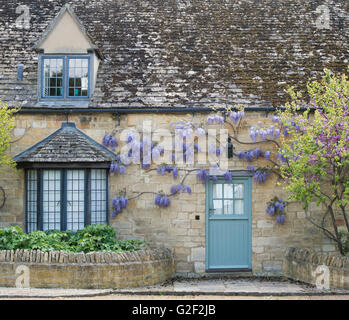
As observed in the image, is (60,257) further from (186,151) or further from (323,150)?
(323,150)

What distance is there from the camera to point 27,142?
12.3 m

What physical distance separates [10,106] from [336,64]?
8.63 m

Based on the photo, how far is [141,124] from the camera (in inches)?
487

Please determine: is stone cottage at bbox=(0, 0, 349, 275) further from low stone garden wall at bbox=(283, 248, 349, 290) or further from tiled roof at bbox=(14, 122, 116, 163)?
low stone garden wall at bbox=(283, 248, 349, 290)

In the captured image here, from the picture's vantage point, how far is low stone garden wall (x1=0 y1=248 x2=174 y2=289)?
32.2ft

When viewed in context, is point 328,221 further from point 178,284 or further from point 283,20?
point 283,20

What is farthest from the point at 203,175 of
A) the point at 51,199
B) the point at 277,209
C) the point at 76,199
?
the point at 51,199

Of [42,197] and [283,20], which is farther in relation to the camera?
[283,20]

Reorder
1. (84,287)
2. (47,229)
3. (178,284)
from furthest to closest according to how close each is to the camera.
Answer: (47,229) → (178,284) → (84,287)

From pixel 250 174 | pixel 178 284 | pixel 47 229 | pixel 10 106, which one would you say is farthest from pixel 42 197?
pixel 250 174

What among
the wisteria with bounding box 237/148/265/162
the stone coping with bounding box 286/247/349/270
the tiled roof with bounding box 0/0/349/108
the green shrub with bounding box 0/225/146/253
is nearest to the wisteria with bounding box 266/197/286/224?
the stone coping with bounding box 286/247/349/270

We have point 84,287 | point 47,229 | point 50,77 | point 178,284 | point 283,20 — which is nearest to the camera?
point 84,287

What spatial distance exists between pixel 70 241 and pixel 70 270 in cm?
119

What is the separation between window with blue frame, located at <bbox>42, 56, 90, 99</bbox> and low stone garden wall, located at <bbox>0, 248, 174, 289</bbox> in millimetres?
4476
